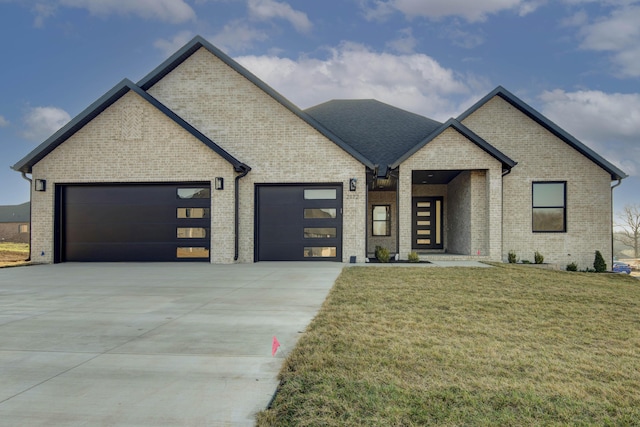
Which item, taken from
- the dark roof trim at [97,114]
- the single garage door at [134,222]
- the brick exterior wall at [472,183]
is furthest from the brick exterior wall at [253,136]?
the brick exterior wall at [472,183]

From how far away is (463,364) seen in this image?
3.51 meters

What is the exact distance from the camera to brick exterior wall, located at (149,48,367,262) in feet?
44.9

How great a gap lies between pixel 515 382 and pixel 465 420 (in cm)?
90

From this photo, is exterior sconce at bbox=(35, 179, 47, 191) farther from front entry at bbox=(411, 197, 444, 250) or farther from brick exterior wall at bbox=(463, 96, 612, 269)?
brick exterior wall at bbox=(463, 96, 612, 269)

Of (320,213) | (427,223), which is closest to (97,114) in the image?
(320,213)

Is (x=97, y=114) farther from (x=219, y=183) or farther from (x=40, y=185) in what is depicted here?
(x=219, y=183)

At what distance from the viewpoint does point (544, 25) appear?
1886cm

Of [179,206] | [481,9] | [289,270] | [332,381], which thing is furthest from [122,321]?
[481,9]

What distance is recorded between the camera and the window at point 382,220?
62.2 ft

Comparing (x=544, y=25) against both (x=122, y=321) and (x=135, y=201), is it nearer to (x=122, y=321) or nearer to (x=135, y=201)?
(x=135, y=201)

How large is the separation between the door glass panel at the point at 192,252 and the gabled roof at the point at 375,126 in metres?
7.16

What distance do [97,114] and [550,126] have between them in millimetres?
17335

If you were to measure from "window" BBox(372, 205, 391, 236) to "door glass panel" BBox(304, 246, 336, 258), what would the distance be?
563cm

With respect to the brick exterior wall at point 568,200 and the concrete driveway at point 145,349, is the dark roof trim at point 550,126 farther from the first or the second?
the concrete driveway at point 145,349
